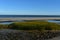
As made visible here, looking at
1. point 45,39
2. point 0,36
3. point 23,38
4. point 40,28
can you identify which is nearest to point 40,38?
point 45,39

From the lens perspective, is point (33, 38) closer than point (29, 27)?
Yes

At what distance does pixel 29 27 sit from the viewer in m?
10.7

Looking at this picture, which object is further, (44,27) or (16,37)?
(44,27)

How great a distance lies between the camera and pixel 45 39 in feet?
25.5

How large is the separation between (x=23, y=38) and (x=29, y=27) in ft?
9.92

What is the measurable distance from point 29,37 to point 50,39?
0.93m

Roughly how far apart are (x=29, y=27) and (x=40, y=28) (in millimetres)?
735

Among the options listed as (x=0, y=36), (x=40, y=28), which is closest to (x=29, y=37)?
(x=0, y=36)

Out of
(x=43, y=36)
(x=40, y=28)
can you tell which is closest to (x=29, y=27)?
(x=40, y=28)

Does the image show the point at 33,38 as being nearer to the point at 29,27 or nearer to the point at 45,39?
the point at 45,39

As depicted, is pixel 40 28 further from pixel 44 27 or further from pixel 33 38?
pixel 33 38

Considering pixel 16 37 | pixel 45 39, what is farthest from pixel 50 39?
pixel 16 37

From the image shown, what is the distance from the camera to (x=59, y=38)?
7883 millimetres

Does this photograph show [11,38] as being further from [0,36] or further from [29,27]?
[29,27]
